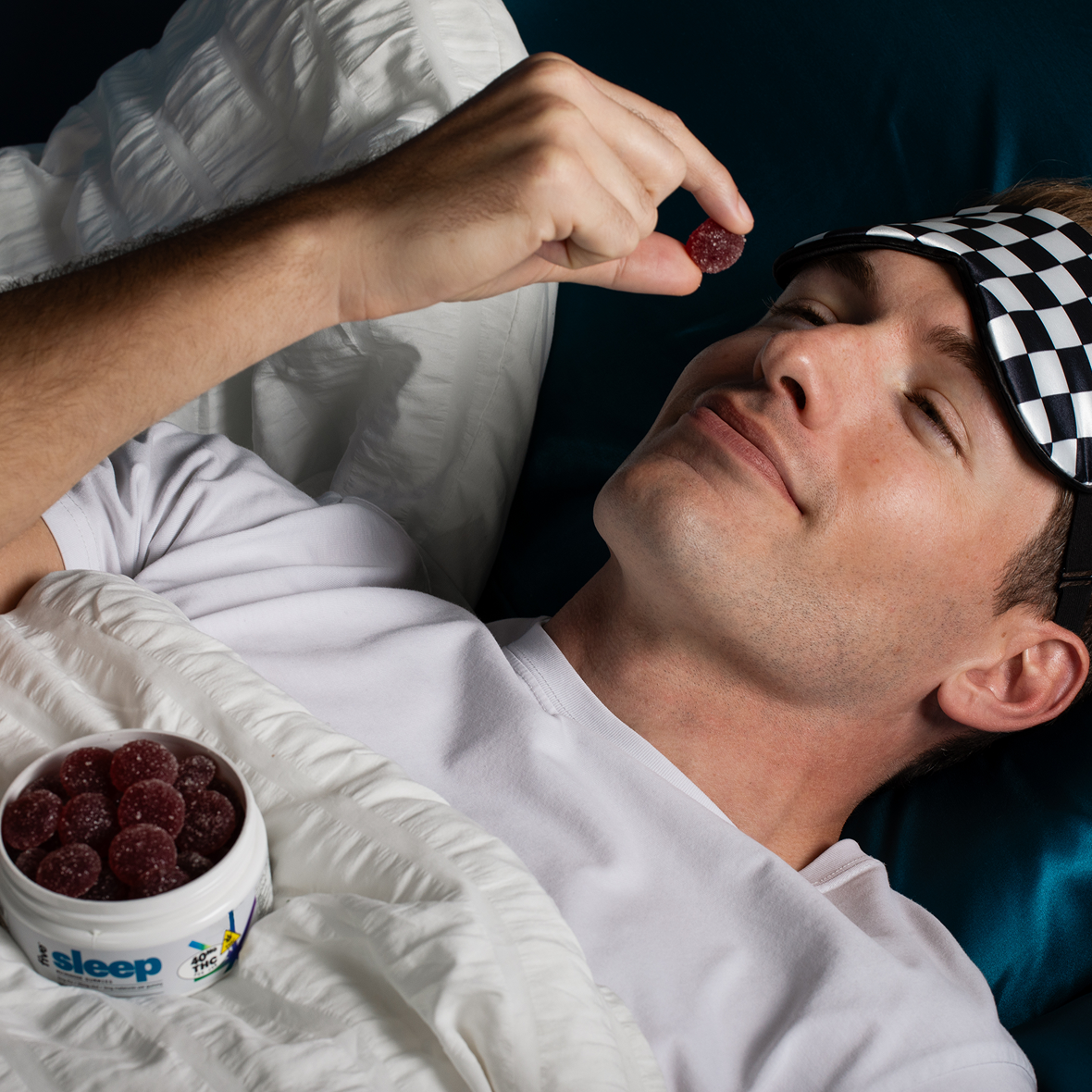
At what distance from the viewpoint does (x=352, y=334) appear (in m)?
1.44

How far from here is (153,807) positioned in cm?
75

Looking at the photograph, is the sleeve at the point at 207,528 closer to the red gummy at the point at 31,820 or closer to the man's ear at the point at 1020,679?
the red gummy at the point at 31,820

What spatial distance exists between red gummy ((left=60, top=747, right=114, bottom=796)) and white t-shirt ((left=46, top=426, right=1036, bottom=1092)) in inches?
14.1

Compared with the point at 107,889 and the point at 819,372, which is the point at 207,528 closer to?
the point at 107,889

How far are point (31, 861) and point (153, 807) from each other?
10cm

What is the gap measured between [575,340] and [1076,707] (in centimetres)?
87

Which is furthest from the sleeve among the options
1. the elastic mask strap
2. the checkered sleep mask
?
the elastic mask strap

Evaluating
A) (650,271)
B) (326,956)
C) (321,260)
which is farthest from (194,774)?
(650,271)

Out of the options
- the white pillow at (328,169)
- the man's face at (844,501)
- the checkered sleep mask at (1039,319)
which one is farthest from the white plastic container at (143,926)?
the checkered sleep mask at (1039,319)

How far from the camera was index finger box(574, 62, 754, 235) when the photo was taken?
946 mm

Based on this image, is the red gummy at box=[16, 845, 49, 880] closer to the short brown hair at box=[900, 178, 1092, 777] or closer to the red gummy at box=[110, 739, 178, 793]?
the red gummy at box=[110, 739, 178, 793]

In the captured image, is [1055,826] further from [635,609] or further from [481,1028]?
[481,1028]

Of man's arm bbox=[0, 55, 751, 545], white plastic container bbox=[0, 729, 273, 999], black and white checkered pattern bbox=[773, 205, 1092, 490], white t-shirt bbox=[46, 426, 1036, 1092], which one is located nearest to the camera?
white plastic container bbox=[0, 729, 273, 999]

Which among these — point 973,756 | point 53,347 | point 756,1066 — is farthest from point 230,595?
point 973,756
